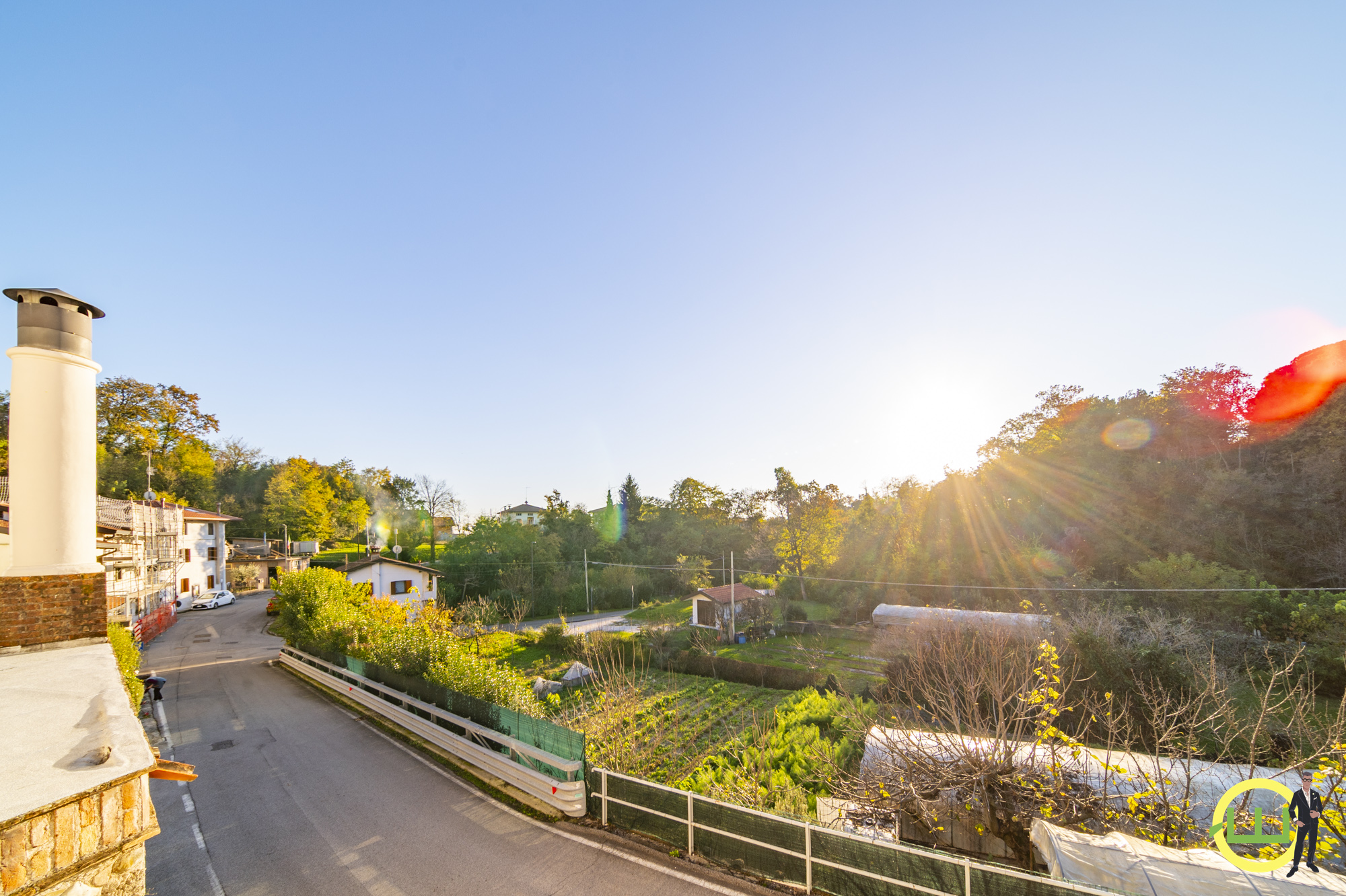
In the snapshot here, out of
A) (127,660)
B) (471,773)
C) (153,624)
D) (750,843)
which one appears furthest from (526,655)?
(750,843)

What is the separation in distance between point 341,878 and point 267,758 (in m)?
5.90

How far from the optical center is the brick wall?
625 cm

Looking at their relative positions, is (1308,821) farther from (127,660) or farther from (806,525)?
(806,525)

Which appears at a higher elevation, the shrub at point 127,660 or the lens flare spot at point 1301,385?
the lens flare spot at point 1301,385

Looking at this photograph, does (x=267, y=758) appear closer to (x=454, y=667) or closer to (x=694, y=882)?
(x=454, y=667)

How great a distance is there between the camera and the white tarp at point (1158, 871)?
205 inches

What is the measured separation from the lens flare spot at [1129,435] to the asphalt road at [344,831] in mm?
35483

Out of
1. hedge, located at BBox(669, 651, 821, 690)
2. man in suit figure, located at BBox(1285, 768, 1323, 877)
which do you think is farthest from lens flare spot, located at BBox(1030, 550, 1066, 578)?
man in suit figure, located at BBox(1285, 768, 1323, 877)

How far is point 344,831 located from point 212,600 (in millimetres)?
41419

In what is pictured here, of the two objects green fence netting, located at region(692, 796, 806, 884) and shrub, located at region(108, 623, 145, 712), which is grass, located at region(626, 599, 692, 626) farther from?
green fence netting, located at region(692, 796, 806, 884)

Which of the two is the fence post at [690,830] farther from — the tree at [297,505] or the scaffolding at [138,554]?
the tree at [297,505]

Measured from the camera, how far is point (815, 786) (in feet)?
36.6

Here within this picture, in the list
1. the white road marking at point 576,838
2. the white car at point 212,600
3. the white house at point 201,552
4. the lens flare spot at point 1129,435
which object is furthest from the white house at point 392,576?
the lens flare spot at point 1129,435

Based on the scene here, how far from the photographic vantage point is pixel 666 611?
40.2 meters
